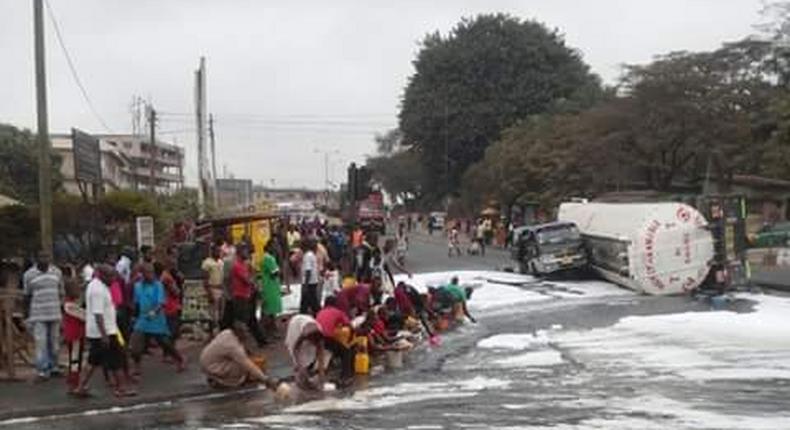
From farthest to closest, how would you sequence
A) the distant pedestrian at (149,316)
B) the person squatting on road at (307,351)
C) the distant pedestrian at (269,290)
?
the distant pedestrian at (269,290) → the distant pedestrian at (149,316) → the person squatting on road at (307,351)

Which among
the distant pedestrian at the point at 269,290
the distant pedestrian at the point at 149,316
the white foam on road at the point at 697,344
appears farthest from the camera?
the distant pedestrian at the point at 269,290

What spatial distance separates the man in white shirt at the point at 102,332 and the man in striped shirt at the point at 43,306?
4.15 feet

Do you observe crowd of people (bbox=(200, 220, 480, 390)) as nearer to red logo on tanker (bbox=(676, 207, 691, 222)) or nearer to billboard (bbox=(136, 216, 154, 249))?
billboard (bbox=(136, 216, 154, 249))

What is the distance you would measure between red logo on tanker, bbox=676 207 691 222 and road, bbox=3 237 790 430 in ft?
16.4

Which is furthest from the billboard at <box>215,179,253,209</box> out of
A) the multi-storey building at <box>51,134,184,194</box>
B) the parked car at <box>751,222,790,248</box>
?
the parked car at <box>751,222,790,248</box>

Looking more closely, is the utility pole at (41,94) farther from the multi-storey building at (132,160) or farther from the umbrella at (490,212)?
the multi-storey building at (132,160)

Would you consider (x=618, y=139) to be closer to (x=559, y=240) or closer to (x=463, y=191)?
(x=559, y=240)

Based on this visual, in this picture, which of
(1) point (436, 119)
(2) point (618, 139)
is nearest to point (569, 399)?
(2) point (618, 139)

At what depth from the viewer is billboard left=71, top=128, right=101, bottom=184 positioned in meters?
23.4

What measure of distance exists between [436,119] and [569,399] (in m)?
84.2

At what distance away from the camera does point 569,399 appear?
46.3 ft

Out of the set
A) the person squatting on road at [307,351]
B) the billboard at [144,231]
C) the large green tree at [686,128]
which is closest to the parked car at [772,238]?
the large green tree at [686,128]

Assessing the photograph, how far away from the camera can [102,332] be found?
573 inches

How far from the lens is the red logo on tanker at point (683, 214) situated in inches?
1261
